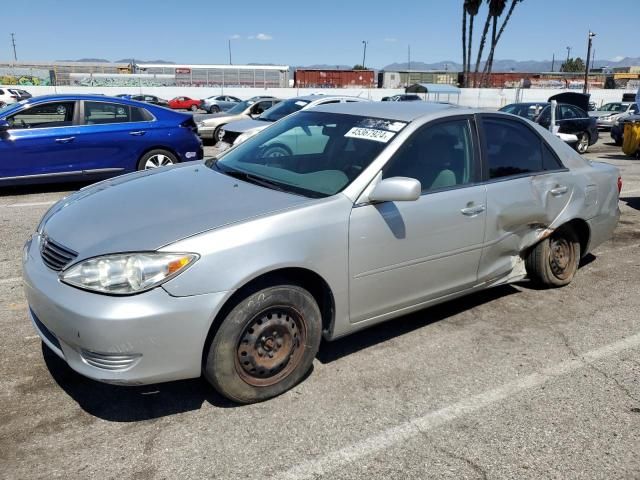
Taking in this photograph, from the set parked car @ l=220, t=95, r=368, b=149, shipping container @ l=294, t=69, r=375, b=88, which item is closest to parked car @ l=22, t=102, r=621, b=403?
parked car @ l=220, t=95, r=368, b=149

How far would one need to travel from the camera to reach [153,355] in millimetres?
2648

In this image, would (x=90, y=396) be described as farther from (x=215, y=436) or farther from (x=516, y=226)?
(x=516, y=226)

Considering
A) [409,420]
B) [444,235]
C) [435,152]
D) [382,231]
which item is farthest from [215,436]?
[435,152]

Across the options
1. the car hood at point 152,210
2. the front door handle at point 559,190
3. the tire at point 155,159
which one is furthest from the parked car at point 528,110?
the car hood at point 152,210

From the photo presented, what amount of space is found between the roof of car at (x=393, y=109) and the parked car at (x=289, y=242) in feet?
0.07

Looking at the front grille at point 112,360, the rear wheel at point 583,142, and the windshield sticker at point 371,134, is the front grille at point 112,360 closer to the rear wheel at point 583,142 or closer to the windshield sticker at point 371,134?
the windshield sticker at point 371,134

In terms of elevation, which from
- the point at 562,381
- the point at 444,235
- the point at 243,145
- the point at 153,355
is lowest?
the point at 562,381

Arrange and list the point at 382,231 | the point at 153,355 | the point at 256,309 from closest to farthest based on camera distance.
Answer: the point at 153,355 < the point at 256,309 < the point at 382,231

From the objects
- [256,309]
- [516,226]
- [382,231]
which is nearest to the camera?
[256,309]

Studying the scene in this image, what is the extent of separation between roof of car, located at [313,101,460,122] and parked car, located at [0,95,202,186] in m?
5.08

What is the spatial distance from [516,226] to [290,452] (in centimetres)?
247

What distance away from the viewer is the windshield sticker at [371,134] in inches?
141

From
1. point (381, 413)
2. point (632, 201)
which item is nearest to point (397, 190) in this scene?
point (381, 413)

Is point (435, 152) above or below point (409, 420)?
above
